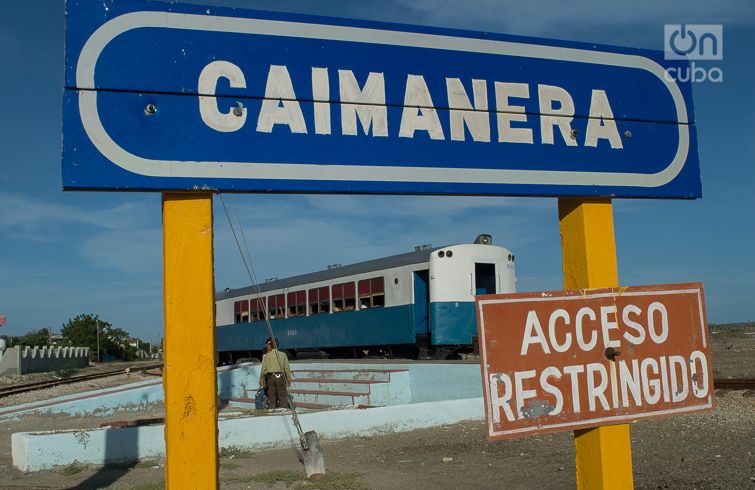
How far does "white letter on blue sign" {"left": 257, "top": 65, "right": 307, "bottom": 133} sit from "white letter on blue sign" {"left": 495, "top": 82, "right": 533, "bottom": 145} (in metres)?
1.00

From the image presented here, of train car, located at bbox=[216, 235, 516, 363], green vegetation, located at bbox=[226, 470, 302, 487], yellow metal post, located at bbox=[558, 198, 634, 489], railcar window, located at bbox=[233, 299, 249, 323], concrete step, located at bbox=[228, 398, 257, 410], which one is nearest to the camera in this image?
yellow metal post, located at bbox=[558, 198, 634, 489]

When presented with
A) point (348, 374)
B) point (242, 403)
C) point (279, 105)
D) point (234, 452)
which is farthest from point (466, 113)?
point (242, 403)

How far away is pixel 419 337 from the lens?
18.0m

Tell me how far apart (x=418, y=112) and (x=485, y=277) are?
50.9 ft

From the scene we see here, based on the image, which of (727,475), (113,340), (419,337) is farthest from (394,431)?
(113,340)

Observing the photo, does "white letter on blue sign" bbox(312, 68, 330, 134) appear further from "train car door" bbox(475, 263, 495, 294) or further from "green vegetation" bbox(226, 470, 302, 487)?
"train car door" bbox(475, 263, 495, 294)

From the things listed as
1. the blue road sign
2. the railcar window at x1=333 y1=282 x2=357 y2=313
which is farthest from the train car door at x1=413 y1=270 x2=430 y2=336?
the blue road sign

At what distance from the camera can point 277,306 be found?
78.0 feet

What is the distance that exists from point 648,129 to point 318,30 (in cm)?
184

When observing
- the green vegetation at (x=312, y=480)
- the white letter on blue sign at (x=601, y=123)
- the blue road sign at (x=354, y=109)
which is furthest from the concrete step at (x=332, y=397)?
the white letter on blue sign at (x=601, y=123)

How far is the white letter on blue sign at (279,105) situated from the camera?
323 centimetres

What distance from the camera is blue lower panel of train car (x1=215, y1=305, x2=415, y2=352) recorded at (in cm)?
1834

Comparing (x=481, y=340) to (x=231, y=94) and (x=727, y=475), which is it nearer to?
(x=231, y=94)

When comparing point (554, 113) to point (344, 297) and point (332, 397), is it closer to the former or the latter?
point (332, 397)
